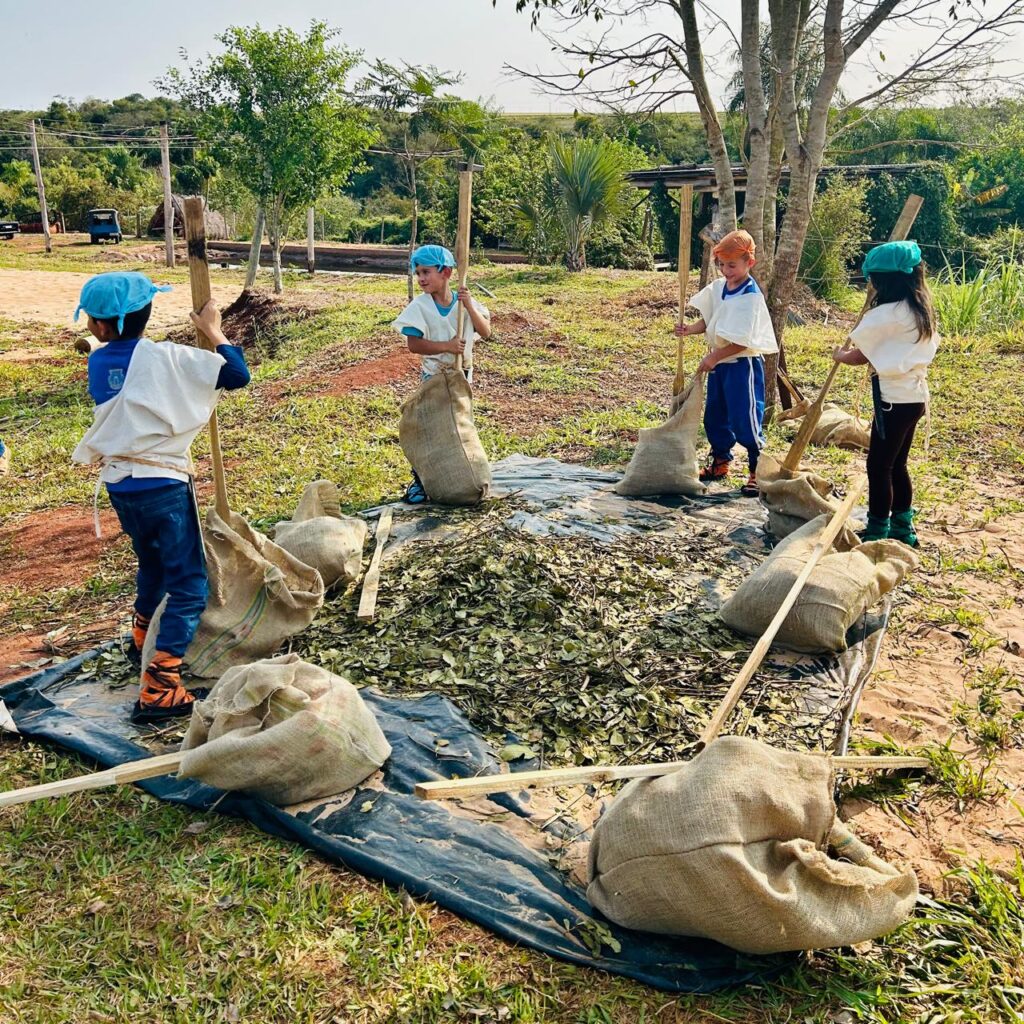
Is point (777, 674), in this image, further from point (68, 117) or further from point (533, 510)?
point (68, 117)

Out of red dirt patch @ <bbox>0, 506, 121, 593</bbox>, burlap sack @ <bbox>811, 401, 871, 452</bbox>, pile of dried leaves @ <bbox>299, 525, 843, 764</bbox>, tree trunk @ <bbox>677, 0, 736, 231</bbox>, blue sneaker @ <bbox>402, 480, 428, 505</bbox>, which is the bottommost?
red dirt patch @ <bbox>0, 506, 121, 593</bbox>

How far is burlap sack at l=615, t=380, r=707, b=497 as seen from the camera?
4777 mm

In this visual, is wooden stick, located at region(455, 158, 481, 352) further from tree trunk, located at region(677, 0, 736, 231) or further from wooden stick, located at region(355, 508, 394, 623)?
tree trunk, located at region(677, 0, 736, 231)

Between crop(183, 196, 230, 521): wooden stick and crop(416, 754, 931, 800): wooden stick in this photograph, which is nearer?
crop(416, 754, 931, 800): wooden stick

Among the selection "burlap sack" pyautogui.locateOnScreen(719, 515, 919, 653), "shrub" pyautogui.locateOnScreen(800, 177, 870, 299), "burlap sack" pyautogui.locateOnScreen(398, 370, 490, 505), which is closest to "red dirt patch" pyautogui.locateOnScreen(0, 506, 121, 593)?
"burlap sack" pyautogui.locateOnScreen(398, 370, 490, 505)

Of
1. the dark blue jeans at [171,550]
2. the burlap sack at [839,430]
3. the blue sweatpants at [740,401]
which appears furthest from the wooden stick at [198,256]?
the burlap sack at [839,430]

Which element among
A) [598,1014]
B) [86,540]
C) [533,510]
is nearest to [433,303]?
[533,510]

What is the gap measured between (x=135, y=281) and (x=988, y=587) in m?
3.64

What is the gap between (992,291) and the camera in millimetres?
10844

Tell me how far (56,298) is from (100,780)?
53.0 ft

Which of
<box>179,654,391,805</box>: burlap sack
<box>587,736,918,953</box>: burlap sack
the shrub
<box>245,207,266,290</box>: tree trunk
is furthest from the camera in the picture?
<box>245,207,266,290</box>: tree trunk

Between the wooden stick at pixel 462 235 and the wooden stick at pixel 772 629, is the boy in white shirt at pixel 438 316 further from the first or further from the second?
the wooden stick at pixel 772 629

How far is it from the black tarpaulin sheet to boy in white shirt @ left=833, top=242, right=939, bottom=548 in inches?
36.1

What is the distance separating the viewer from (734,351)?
4688 mm
